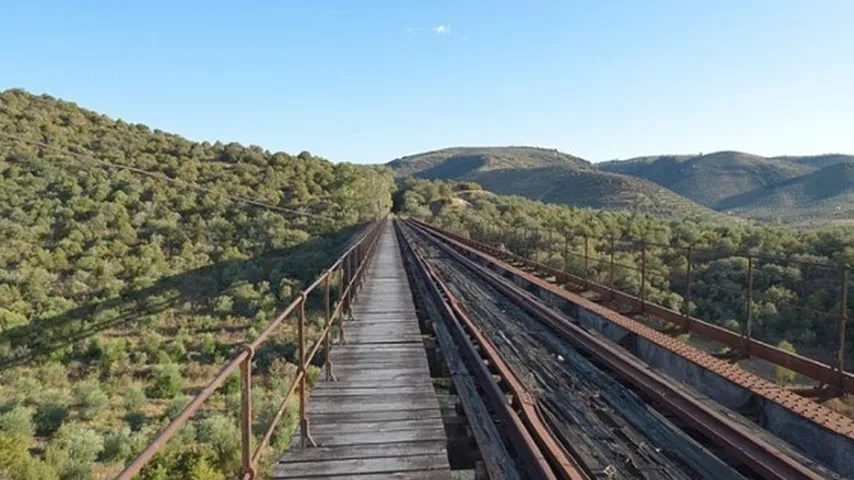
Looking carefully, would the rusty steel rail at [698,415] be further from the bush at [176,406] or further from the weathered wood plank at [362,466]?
the bush at [176,406]

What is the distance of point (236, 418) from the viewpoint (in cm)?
1803

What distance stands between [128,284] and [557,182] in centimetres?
8618

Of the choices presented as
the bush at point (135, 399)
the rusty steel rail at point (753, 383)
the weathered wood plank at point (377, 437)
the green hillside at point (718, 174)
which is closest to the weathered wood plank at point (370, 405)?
the weathered wood plank at point (377, 437)

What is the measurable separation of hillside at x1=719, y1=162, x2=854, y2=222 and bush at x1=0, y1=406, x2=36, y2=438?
88.4 metres

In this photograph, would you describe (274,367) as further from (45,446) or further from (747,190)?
(747,190)

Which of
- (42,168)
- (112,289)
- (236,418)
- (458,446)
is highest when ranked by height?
(42,168)

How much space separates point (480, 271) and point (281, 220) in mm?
36453

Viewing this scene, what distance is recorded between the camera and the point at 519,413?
5070 mm

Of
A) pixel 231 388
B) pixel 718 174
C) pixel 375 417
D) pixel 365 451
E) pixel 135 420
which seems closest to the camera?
pixel 365 451

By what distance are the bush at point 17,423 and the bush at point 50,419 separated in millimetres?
595

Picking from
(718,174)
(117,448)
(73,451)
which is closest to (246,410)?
(73,451)

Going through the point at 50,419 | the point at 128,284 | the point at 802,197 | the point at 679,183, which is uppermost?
the point at 679,183

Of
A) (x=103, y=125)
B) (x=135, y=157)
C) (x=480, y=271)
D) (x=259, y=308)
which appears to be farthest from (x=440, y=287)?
(x=103, y=125)

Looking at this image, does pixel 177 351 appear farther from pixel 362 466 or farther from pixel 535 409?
pixel 362 466
